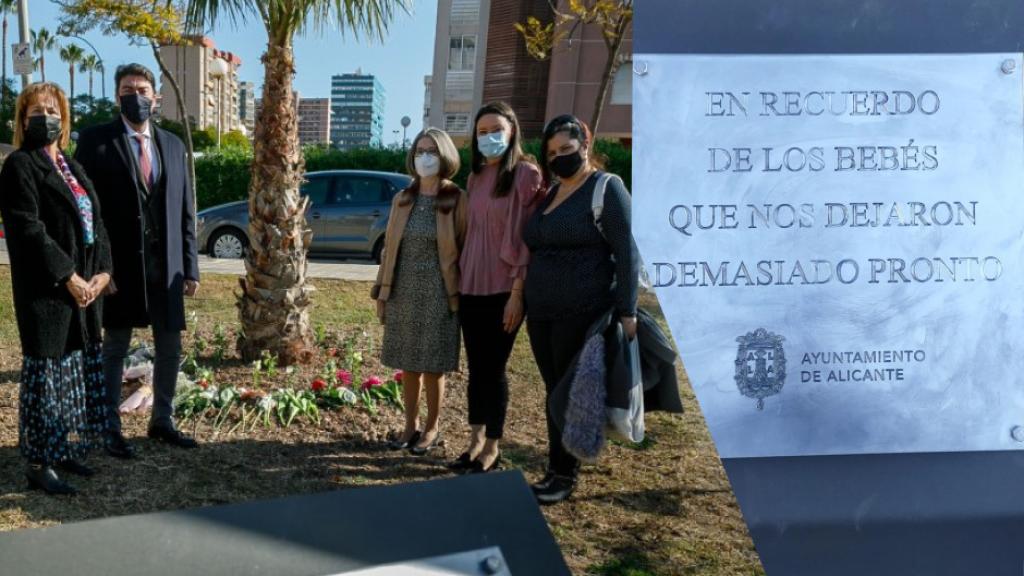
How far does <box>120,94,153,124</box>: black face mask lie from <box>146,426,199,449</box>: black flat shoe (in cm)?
149

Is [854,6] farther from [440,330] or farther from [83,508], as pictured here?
[83,508]

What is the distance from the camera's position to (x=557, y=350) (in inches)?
159

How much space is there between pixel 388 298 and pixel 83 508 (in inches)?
63.7

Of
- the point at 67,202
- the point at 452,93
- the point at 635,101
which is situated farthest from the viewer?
the point at 452,93

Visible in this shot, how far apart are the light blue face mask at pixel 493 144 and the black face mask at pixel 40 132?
5.66 ft

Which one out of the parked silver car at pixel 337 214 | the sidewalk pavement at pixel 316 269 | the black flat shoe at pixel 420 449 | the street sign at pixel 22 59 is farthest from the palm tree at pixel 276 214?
the street sign at pixel 22 59

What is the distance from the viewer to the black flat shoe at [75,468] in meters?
4.32

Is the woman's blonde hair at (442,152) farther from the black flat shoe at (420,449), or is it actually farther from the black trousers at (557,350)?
the black flat shoe at (420,449)

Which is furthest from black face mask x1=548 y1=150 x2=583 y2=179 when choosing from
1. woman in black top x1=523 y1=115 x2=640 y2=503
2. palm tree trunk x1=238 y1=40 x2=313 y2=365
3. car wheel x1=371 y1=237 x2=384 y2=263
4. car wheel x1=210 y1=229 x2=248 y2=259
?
car wheel x1=210 y1=229 x2=248 y2=259

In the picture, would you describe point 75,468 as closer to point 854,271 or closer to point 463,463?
point 463,463

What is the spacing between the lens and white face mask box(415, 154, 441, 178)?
4672 mm

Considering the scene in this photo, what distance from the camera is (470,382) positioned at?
471 centimetres

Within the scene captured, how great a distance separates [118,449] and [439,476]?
1487 millimetres

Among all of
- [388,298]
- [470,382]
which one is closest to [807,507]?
[470,382]
